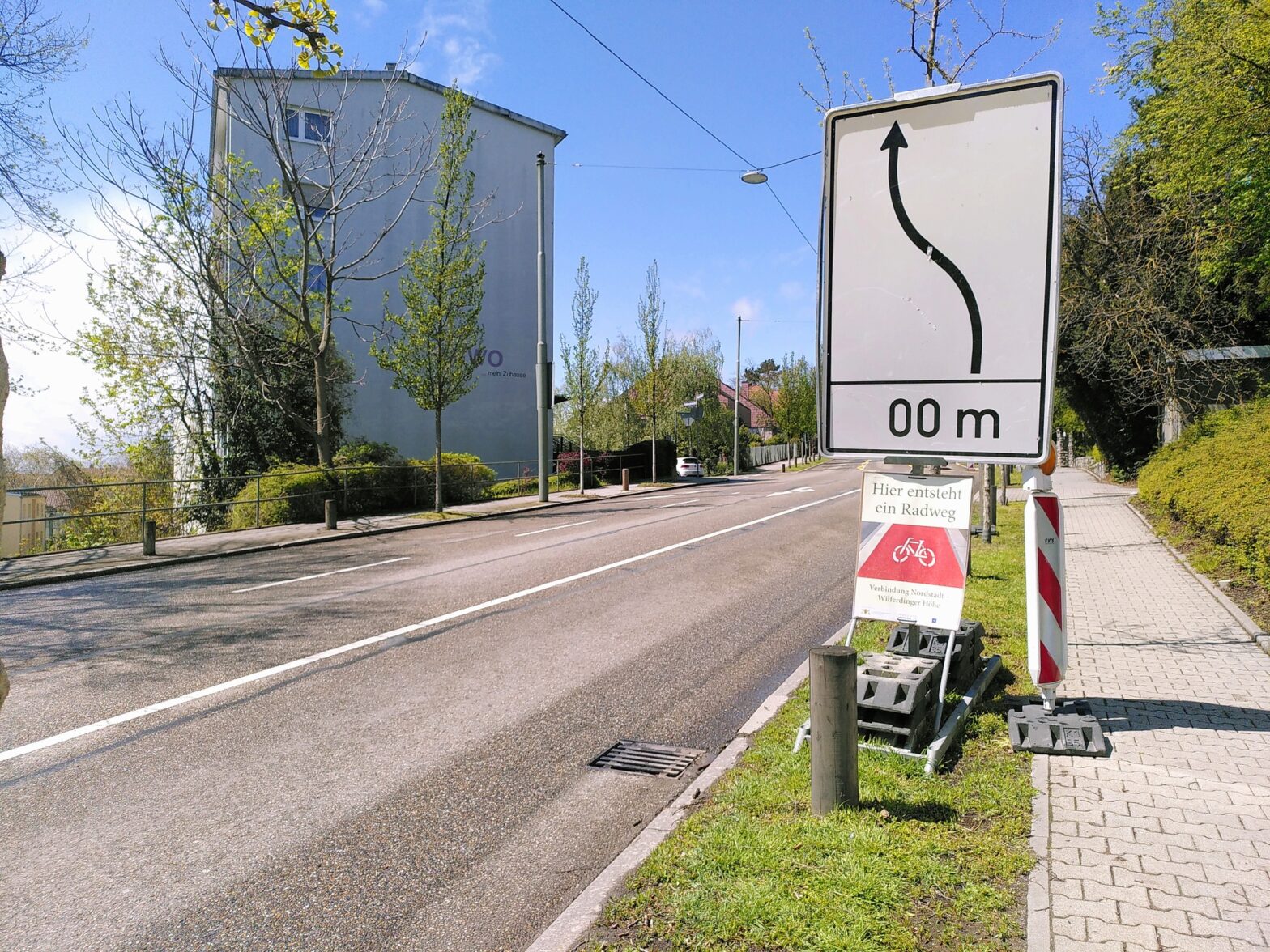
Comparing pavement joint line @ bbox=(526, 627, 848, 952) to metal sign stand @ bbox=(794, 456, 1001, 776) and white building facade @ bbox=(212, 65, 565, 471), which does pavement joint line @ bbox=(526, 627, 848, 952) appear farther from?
white building facade @ bbox=(212, 65, 565, 471)

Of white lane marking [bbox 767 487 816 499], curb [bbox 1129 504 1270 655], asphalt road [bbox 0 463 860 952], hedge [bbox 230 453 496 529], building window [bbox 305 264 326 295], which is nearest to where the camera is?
asphalt road [bbox 0 463 860 952]

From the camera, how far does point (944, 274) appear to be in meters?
4.41

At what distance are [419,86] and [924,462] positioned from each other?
31.6 m

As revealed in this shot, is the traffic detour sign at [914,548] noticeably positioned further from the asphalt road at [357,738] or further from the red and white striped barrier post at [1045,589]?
the asphalt road at [357,738]

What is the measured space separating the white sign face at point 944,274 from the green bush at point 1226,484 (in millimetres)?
5361

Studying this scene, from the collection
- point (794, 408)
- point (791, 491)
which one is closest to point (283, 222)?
point (791, 491)

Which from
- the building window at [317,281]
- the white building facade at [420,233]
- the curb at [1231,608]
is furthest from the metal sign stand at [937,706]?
the building window at [317,281]

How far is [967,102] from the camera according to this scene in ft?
14.2

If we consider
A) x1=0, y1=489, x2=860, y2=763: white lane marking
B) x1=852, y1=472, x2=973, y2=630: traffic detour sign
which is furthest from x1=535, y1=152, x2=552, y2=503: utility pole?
x1=852, y1=472, x2=973, y2=630: traffic detour sign

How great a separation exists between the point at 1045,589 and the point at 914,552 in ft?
2.52

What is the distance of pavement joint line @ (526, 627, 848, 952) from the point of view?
10.1ft

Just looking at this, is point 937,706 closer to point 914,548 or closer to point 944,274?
point 914,548

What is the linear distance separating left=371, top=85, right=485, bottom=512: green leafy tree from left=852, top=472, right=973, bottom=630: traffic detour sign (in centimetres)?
1750

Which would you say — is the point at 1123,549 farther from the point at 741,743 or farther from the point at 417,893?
the point at 417,893
